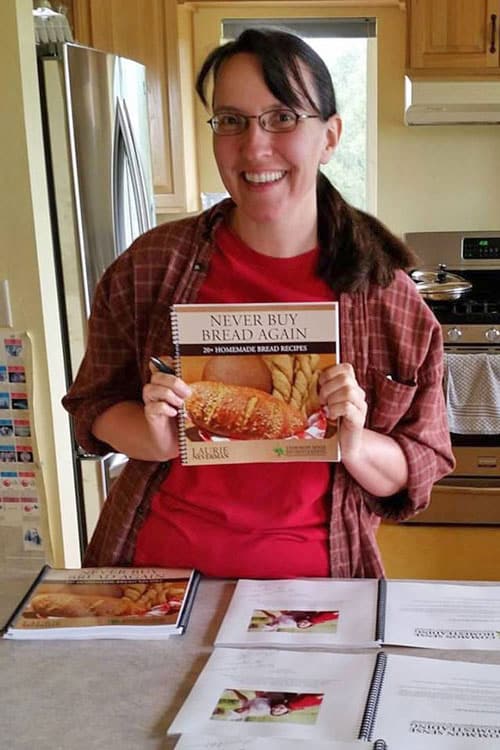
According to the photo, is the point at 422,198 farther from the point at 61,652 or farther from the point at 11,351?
the point at 61,652

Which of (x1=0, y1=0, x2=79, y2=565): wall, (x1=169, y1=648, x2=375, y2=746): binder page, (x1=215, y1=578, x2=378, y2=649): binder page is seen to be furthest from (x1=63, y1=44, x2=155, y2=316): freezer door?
(x1=169, y1=648, x2=375, y2=746): binder page

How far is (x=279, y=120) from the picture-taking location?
1105mm

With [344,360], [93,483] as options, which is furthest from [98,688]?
[93,483]

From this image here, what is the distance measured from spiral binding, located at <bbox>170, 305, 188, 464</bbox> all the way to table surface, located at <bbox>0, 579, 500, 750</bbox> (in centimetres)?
21

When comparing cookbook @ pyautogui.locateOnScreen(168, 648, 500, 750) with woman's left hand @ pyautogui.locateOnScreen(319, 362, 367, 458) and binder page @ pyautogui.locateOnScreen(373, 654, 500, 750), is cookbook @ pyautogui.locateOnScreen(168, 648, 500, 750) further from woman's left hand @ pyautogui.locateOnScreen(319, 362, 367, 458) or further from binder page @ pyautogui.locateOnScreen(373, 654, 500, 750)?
woman's left hand @ pyautogui.locateOnScreen(319, 362, 367, 458)

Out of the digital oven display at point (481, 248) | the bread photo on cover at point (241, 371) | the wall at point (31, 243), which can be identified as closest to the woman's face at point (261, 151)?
the bread photo on cover at point (241, 371)

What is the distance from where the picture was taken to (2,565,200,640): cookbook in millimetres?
1022

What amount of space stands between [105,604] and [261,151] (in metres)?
0.64

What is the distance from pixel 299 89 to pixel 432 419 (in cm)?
50

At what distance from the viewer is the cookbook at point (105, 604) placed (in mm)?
1022

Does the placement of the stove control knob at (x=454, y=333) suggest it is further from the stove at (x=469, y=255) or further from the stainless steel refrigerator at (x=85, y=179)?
the stainless steel refrigerator at (x=85, y=179)

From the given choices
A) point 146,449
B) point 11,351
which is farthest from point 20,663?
point 11,351

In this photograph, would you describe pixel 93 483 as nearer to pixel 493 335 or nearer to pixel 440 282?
pixel 493 335

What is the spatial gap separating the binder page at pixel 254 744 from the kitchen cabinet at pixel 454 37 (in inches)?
117
